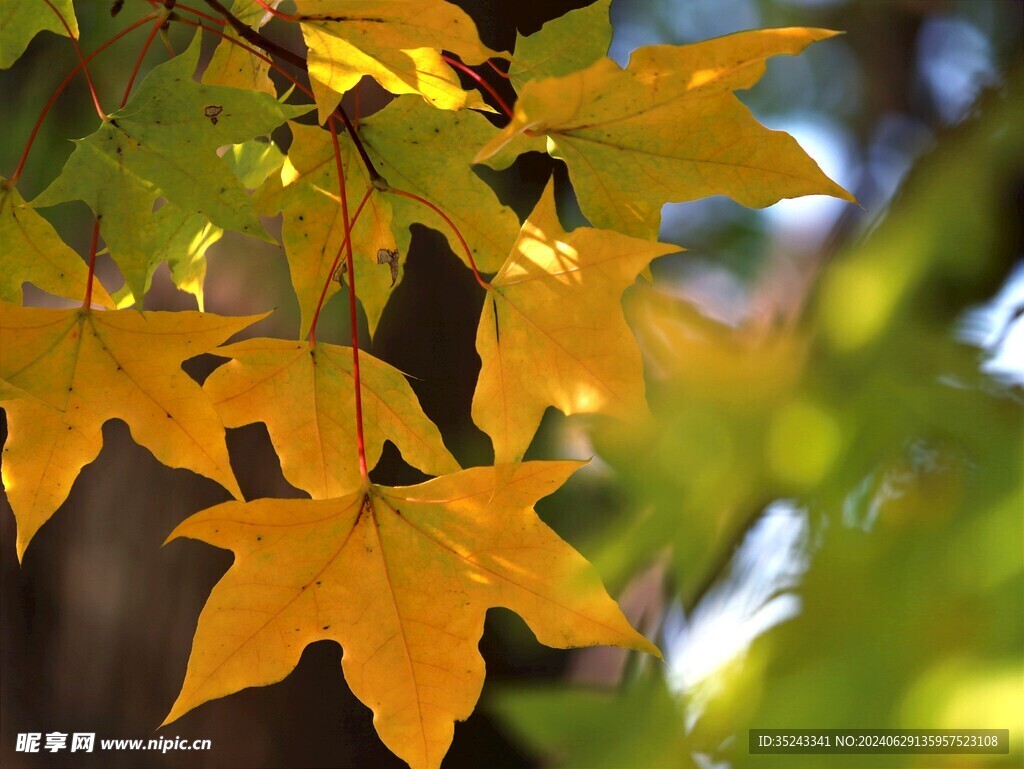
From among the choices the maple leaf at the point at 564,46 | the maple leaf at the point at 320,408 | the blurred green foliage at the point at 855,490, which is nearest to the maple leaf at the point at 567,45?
the maple leaf at the point at 564,46

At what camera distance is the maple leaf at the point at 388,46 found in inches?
7.5

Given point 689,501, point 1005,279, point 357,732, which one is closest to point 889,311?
point 1005,279

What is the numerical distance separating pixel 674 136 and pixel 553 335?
0.20ft

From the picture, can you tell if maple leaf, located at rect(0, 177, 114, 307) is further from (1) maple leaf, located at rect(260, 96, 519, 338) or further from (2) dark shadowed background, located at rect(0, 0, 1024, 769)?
(2) dark shadowed background, located at rect(0, 0, 1024, 769)

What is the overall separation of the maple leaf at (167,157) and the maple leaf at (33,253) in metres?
0.03

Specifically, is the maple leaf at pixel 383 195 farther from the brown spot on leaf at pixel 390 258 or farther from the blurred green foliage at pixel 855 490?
the blurred green foliage at pixel 855 490

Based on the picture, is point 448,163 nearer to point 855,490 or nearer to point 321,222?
point 321,222

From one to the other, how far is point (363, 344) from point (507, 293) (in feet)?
1.26

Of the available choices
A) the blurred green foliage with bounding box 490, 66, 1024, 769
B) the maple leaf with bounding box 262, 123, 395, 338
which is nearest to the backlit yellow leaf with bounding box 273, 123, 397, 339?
the maple leaf with bounding box 262, 123, 395, 338

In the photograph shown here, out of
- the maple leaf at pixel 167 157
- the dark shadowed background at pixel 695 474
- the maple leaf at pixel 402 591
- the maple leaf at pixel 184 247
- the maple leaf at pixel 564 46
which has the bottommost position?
the dark shadowed background at pixel 695 474

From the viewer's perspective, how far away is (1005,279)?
0.57 m

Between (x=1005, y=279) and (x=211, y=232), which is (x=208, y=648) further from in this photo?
(x=1005, y=279)

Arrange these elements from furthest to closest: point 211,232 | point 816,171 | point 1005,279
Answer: point 1005,279 → point 211,232 → point 816,171

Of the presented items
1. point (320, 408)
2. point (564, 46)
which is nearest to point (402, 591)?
point (320, 408)
